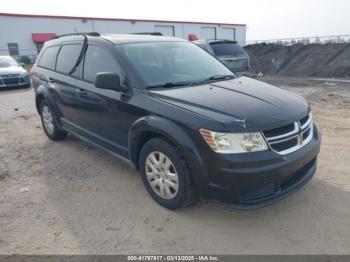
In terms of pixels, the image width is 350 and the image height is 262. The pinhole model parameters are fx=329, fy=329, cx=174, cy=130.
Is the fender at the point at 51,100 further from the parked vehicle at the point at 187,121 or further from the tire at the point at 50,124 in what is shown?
the parked vehicle at the point at 187,121

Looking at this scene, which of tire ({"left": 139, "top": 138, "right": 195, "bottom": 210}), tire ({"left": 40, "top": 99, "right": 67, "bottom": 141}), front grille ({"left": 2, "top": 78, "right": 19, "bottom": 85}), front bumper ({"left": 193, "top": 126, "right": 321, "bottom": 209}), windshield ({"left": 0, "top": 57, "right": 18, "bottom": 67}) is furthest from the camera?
windshield ({"left": 0, "top": 57, "right": 18, "bottom": 67})

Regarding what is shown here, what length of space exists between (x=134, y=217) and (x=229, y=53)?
907 centimetres

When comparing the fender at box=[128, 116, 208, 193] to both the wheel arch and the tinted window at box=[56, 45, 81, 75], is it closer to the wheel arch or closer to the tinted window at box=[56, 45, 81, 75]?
the wheel arch

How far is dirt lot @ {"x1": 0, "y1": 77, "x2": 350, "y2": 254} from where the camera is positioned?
117 inches

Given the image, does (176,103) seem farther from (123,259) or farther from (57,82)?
(57,82)

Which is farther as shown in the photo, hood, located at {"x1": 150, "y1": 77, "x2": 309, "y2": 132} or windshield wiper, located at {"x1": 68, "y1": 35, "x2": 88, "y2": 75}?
windshield wiper, located at {"x1": 68, "y1": 35, "x2": 88, "y2": 75}

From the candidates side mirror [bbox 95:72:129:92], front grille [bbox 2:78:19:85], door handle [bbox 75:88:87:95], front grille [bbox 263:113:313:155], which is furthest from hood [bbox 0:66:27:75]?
front grille [bbox 263:113:313:155]

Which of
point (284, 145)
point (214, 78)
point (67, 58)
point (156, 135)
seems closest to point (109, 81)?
point (156, 135)

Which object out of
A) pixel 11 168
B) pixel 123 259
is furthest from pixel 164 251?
pixel 11 168

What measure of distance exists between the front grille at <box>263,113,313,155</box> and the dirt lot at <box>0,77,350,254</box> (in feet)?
2.47

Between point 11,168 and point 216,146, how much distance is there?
11.2 feet

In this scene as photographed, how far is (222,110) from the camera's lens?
3049mm

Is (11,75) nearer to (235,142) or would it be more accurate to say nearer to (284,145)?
(235,142)

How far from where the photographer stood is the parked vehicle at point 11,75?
13.0 meters
